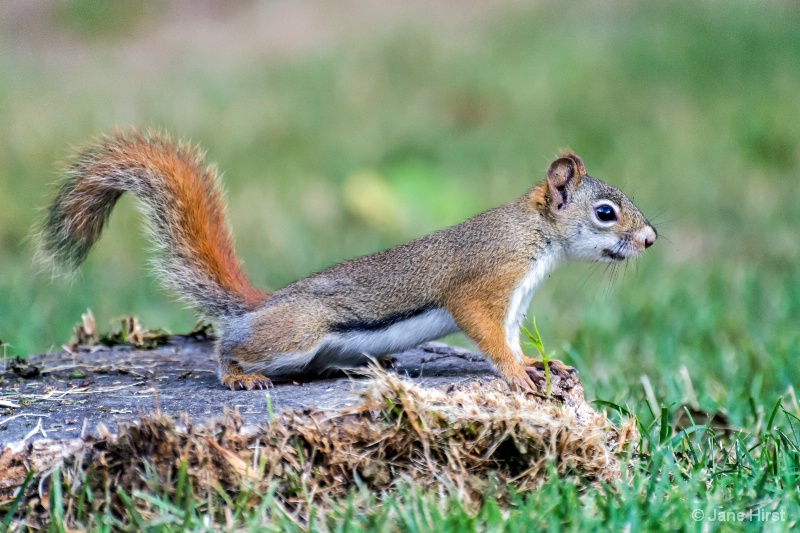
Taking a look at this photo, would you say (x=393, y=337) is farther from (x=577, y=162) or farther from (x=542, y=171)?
(x=542, y=171)

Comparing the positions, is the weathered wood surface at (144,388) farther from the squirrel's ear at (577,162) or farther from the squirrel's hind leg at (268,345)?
the squirrel's ear at (577,162)

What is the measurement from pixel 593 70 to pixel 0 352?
280 inches

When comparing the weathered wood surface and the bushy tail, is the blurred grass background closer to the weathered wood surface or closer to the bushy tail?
the weathered wood surface

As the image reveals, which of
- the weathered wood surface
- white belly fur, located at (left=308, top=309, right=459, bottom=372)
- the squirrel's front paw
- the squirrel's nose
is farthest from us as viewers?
the squirrel's nose

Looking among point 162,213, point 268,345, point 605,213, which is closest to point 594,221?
point 605,213

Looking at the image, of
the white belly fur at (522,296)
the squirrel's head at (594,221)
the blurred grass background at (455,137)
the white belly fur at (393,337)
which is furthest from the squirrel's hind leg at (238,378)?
the blurred grass background at (455,137)

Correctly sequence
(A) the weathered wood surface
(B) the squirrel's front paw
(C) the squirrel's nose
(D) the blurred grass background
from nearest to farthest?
1. (A) the weathered wood surface
2. (B) the squirrel's front paw
3. (C) the squirrel's nose
4. (D) the blurred grass background

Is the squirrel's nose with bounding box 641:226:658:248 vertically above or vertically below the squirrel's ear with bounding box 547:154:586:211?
below

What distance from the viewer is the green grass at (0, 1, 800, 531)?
12.4 feet

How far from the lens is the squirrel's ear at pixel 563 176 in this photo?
12.5 ft

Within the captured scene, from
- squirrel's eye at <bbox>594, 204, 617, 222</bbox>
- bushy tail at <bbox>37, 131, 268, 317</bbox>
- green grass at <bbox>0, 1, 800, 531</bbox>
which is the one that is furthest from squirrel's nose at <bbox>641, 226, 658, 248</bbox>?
bushy tail at <bbox>37, 131, 268, 317</bbox>

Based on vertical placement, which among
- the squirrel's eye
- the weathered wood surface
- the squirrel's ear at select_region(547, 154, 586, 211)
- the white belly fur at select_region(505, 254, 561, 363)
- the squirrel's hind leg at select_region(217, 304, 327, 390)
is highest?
the squirrel's ear at select_region(547, 154, 586, 211)

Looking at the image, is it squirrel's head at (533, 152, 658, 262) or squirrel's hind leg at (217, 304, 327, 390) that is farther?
squirrel's head at (533, 152, 658, 262)

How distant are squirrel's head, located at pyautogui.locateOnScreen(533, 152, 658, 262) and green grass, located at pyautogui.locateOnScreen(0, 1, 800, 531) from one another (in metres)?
0.72
